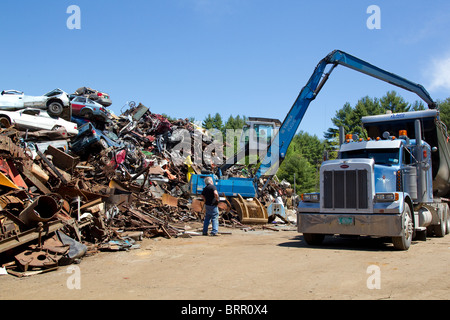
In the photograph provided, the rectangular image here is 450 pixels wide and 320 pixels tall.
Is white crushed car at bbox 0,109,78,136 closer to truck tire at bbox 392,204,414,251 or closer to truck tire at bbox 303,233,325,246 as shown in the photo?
truck tire at bbox 303,233,325,246

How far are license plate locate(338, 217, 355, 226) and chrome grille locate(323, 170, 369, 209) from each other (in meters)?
0.28

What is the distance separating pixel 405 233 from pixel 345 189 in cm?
167

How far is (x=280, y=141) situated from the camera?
1828cm

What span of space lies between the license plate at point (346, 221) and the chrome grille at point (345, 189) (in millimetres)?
277

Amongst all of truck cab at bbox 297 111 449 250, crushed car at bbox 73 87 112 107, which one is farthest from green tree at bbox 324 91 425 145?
truck cab at bbox 297 111 449 250

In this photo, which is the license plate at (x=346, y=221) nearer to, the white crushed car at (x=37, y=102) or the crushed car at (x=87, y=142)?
the crushed car at (x=87, y=142)

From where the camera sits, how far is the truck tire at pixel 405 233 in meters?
9.07

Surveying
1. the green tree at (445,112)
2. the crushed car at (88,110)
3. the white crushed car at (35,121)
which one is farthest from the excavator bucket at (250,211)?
the green tree at (445,112)

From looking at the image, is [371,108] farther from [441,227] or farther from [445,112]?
[441,227]

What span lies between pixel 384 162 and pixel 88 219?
771 cm

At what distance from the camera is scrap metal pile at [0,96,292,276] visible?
739 cm

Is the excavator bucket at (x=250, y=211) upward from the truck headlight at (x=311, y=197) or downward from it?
downward

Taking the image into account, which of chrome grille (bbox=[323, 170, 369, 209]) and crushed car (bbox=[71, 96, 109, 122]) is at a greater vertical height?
crushed car (bbox=[71, 96, 109, 122])
